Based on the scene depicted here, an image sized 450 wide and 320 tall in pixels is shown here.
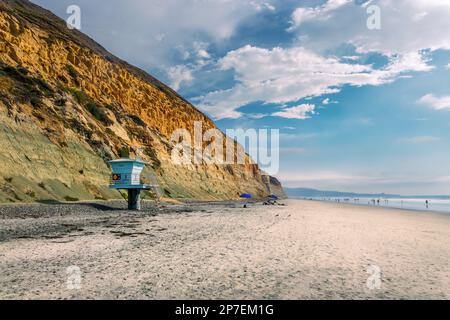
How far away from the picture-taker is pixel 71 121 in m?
42.2

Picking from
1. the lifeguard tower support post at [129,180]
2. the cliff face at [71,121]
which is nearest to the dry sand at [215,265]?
the cliff face at [71,121]

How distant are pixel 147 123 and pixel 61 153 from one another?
31.7 m

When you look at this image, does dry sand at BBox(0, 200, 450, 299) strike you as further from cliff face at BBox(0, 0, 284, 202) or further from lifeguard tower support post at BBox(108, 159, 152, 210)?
lifeguard tower support post at BBox(108, 159, 152, 210)

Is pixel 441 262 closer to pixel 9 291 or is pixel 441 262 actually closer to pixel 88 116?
pixel 9 291

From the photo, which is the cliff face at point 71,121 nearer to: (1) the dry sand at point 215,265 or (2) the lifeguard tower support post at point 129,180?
(2) the lifeguard tower support post at point 129,180

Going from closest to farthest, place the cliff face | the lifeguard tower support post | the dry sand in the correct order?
the dry sand < the cliff face < the lifeguard tower support post

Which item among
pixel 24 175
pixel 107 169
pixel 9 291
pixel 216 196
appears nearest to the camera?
pixel 9 291

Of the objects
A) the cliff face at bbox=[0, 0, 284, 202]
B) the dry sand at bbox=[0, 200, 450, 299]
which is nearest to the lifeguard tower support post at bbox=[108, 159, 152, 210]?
the cliff face at bbox=[0, 0, 284, 202]

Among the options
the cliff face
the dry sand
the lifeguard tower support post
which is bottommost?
the dry sand

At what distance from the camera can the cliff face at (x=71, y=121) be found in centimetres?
3139

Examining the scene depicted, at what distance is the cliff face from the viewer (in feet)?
103

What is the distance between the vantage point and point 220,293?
673 cm
